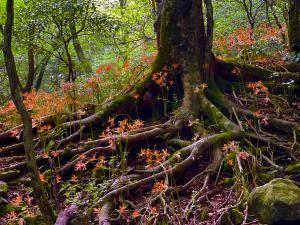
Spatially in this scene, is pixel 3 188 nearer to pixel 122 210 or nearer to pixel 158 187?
pixel 122 210

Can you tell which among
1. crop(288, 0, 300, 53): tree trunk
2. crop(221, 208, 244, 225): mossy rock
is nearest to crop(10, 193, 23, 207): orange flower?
crop(221, 208, 244, 225): mossy rock

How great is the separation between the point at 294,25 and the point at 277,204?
5361 millimetres

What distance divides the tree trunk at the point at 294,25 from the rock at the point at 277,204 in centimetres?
493

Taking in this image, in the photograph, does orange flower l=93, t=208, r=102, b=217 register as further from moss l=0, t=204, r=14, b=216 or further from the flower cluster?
moss l=0, t=204, r=14, b=216

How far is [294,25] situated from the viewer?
7.90 metres

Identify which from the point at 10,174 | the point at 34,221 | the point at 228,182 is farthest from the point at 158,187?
the point at 10,174

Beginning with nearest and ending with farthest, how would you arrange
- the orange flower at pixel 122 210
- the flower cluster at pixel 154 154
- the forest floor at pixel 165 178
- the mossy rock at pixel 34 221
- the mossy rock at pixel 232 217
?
the mossy rock at pixel 232 217
the orange flower at pixel 122 210
the forest floor at pixel 165 178
the mossy rock at pixel 34 221
the flower cluster at pixel 154 154

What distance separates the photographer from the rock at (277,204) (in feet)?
11.5

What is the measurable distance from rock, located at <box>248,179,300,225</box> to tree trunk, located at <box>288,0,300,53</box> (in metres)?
4.93

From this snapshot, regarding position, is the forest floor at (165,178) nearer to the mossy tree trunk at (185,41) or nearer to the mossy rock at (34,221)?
the mossy rock at (34,221)

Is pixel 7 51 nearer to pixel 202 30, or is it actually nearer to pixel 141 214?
pixel 141 214

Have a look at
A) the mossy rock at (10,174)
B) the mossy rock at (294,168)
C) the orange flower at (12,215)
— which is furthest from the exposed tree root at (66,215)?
the mossy rock at (294,168)

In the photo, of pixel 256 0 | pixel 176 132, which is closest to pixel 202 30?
pixel 176 132

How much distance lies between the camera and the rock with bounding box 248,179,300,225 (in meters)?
3.51
